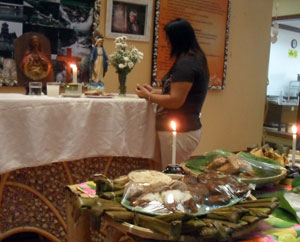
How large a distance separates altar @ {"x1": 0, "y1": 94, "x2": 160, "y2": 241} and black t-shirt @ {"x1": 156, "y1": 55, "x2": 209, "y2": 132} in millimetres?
134

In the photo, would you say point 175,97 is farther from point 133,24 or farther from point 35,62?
point 133,24

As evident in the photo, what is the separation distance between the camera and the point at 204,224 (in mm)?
666

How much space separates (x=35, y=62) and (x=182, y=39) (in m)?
0.84

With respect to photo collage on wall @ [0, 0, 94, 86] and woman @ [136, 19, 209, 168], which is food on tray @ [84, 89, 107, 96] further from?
photo collage on wall @ [0, 0, 94, 86]

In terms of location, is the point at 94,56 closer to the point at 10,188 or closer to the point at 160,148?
the point at 160,148

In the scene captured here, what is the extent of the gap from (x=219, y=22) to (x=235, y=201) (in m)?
3.41

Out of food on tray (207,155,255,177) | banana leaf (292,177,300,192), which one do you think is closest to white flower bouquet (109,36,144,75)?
food on tray (207,155,255,177)

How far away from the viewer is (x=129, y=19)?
318 cm

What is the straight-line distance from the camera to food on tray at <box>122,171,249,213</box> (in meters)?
0.73

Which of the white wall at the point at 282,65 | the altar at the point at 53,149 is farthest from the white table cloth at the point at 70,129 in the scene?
the white wall at the point at 282,65

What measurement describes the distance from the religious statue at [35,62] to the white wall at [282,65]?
6.54m

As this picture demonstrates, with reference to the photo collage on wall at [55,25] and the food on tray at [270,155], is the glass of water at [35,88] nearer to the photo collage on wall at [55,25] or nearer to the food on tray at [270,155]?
the photo collage on wall at [55,25]

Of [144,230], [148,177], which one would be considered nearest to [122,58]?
[148,177]

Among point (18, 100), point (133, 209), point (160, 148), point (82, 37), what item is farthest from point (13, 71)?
point (133, 209)
